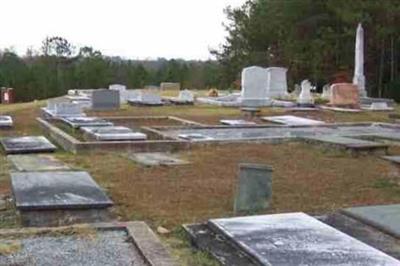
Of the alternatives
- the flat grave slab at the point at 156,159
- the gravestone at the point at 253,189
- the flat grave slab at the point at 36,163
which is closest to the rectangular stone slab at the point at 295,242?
the gravestone at the point at 253,189

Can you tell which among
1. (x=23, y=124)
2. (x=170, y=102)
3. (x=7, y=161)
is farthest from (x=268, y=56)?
(x=7, y=161)

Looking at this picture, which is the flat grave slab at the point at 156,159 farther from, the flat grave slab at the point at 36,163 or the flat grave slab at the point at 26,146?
the flat grave slab at the point at 26,146

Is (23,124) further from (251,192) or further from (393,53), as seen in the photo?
(393,53)

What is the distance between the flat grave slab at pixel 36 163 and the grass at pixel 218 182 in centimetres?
18

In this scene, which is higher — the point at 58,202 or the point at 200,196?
the point at 58,202

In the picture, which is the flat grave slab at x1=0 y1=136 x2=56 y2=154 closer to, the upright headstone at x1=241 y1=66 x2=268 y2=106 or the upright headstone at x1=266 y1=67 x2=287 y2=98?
the upright headstone at x1=241 y1=66 x2=268 y2=106

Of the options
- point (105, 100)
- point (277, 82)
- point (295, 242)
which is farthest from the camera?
point (277, 82)

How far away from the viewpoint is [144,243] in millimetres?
4395

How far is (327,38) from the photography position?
1288 inches

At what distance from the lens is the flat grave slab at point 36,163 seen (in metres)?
7.88

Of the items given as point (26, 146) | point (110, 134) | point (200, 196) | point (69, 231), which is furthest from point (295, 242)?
point (110, 134)

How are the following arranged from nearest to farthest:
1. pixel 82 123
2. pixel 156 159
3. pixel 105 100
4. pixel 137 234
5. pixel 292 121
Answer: pixel 137 234 < pixel 156 159 < pixel 82 123 < pixel 292 121 < pixel 105 100

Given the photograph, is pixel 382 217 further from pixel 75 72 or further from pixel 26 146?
pixel 75 72

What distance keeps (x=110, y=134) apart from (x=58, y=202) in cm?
568
